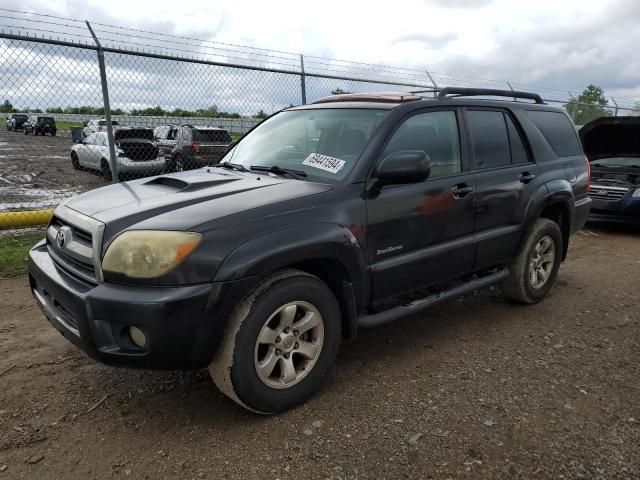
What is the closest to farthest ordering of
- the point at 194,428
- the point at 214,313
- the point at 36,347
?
the point at 214,313
the point at 194,428
the point at 36,347

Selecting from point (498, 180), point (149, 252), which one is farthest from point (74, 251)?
point (498, 180)

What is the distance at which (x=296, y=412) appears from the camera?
2789 millimetres

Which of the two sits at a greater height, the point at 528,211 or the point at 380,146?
the point at 380,146

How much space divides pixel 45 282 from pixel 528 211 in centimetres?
348

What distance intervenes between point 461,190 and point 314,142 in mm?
1062

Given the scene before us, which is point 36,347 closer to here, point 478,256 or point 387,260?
point 387,260

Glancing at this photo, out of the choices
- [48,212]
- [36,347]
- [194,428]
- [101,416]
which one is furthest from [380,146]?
[48,212]

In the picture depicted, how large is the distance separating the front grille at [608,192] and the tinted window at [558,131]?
10.6 feet

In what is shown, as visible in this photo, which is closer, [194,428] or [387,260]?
[194,428]

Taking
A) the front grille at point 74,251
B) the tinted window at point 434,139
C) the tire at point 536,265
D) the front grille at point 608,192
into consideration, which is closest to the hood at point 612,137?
the front grille at point 608,192

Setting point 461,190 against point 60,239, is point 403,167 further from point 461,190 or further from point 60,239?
point 60,239

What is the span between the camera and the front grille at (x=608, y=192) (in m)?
7.50

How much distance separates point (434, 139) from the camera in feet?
11.5

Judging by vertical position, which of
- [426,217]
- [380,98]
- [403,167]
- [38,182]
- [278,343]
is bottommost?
[38,182]
